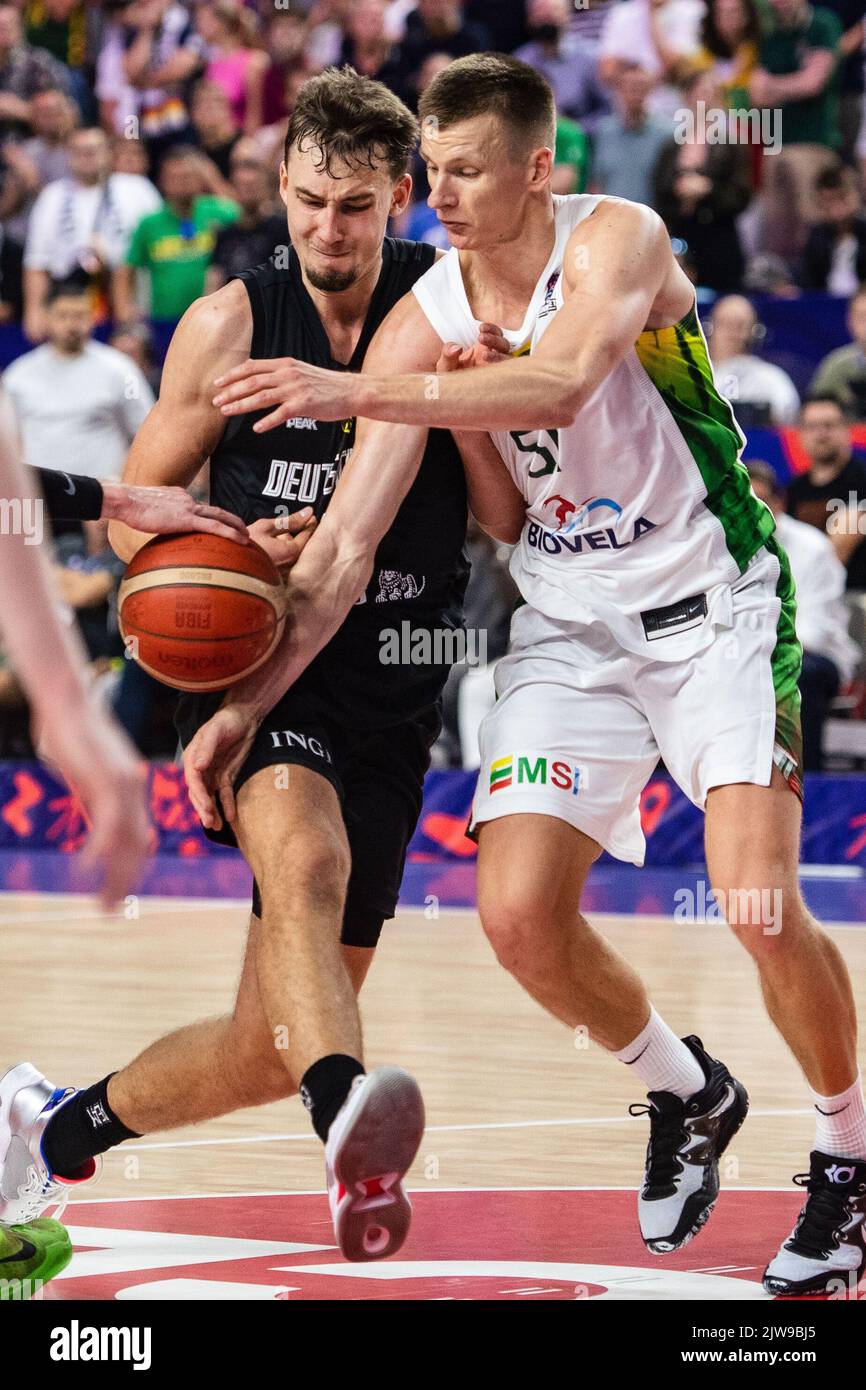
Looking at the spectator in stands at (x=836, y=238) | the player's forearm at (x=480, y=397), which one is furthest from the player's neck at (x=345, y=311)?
the spectator in stands at (x=836, y=238)

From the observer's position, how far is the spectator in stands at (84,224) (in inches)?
580

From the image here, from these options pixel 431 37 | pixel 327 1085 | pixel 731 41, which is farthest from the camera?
pixel 431 37

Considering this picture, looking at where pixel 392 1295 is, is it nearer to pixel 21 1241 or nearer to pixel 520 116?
pixel 21 1241

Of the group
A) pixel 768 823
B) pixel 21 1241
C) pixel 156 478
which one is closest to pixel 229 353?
pixel 156 478

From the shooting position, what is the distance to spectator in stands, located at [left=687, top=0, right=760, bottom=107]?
14.0 m

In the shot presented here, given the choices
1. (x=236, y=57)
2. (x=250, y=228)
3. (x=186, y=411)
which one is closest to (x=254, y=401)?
(x=186, y=411)

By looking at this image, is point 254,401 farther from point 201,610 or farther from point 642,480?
point 642,480

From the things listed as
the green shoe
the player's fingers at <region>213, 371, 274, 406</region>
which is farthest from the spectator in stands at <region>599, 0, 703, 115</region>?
the green shoe

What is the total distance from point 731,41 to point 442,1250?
1132cm

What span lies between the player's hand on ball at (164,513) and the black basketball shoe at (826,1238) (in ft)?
5.63

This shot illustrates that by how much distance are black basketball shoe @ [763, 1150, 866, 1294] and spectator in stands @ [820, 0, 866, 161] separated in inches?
429

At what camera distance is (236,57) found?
16203 millimetres

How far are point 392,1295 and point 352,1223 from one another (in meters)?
0.57

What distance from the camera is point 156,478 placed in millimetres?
4562
